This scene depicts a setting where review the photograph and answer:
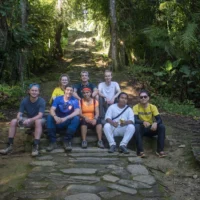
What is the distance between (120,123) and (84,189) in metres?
2.08

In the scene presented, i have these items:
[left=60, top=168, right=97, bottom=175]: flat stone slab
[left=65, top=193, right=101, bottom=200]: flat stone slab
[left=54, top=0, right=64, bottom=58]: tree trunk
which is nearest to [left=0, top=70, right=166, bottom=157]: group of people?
Result: [left=60, top=168, right=97, bottom=175]: flat stone slab

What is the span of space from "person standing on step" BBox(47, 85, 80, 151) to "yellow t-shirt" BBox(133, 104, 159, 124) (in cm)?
121

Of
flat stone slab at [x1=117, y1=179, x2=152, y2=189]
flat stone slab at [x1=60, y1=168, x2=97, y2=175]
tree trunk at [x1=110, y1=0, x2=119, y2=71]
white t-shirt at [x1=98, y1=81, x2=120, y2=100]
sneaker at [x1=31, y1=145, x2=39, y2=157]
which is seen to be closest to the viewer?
flat stone slab at [x1=117, y1=179, x2=152, y2=189]

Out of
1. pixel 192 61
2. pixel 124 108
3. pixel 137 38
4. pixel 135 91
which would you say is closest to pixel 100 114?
pixel 124 108

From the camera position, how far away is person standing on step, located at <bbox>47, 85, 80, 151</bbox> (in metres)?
5.39

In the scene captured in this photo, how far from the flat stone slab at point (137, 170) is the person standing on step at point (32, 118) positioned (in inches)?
65.5

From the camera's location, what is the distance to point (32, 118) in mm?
5316

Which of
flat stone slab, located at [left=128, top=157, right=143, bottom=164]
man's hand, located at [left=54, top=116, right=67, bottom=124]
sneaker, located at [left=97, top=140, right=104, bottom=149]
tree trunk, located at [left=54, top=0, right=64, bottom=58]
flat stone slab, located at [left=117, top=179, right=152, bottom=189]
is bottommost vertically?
flat stone slab, located at [left=117, top=179, right=152, bottom=189]

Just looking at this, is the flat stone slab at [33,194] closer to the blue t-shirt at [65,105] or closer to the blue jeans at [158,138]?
the blue t-shirt at [65,105]

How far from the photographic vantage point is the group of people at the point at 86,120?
5.33 metres

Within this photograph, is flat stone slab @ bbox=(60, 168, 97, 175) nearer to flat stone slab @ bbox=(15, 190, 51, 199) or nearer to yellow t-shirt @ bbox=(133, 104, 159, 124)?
flat stone slab @ bbox=(15, 190, 51, 199)

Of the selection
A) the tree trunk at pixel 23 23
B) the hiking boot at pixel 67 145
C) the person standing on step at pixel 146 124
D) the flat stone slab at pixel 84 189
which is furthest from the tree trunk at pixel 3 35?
the flat stone slab at pixel 84 189

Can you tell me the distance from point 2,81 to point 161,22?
736 centimetres

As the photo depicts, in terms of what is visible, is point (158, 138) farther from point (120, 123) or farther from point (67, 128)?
point (67, 128)
